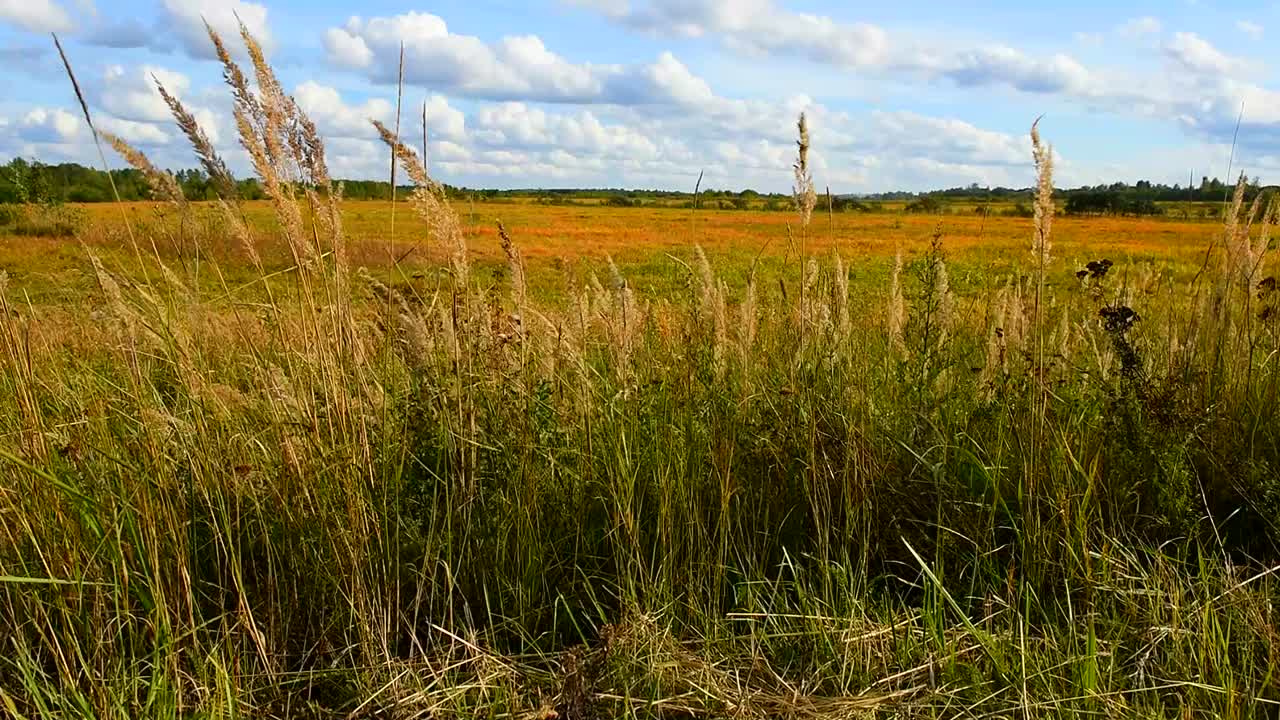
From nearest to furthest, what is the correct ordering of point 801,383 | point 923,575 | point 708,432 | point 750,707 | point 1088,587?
point 750,707 < point 1088,587 < point 923,575 < point 708,432 < point 801,383

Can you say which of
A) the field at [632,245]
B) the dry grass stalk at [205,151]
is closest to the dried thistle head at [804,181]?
the field at [632,245]

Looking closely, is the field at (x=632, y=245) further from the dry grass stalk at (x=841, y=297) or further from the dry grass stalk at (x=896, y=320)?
the dry grass stalk at (x=896, y=320)

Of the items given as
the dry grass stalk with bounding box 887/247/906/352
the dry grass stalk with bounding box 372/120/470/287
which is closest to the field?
the dry grass stalk with bounding box 372/120/470/287

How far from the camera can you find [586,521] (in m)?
2.55

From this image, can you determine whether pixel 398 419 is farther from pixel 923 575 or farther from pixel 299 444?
pixel 923 575

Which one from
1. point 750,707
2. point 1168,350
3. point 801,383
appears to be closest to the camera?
point 750,707

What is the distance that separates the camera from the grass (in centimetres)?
204

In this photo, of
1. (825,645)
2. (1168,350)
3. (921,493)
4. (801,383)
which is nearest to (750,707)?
(825,645)

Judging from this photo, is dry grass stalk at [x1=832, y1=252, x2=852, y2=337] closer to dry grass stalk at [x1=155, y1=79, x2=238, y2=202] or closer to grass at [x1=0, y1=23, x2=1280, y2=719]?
grass at [x1=0, y1=23, x2=1280, y2=719]

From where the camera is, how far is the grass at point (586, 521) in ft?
6.69

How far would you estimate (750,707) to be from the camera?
1954mm

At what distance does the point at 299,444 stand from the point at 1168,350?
130 inches

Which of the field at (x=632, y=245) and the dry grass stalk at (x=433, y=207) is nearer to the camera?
the dry grass stalk at (x=433, y=207)

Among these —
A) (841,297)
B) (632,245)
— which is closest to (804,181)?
(841,297)
